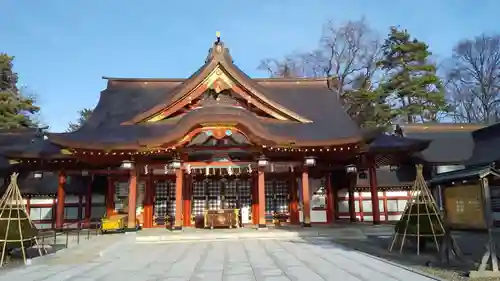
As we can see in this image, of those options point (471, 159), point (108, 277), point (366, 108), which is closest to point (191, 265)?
point (108, 277)

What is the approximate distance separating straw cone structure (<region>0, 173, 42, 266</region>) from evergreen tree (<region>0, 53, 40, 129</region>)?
24851 mm

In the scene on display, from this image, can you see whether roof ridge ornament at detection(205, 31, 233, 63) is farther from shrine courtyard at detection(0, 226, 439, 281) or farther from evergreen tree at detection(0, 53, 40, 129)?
evergreen tree at detection(0, 53, 40, 129)

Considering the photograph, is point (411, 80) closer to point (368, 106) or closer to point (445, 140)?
point (368, 106)

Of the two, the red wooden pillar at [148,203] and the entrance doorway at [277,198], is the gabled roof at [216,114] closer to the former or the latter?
the red wooden pillar at [148,203]

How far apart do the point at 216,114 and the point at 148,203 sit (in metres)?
6.26

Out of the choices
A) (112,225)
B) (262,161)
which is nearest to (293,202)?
(262,161)

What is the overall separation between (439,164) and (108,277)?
58.6 ft

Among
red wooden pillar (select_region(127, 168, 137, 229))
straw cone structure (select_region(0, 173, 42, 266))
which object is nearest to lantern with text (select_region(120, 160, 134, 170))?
red wooden pillar (select_region(127, 168, 137, 229))

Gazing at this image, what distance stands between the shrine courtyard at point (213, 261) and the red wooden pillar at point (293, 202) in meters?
4.05

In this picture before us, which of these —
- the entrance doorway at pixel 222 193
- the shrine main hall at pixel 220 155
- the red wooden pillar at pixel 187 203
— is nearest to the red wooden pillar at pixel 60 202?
the shrine main hall at pixel 220 155

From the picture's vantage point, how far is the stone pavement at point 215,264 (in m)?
8.06

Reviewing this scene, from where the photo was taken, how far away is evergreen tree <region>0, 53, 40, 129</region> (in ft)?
109

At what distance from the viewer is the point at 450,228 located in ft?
29.4

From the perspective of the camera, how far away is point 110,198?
18.8 m
